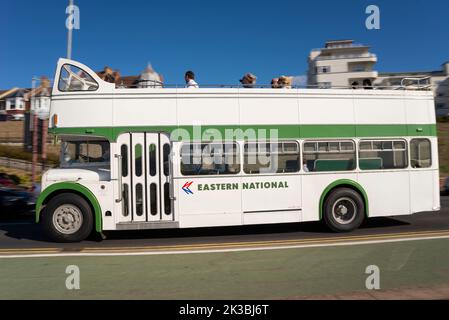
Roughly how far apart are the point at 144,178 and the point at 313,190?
3.74 metres

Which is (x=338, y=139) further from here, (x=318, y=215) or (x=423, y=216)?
(x=423, y=216)

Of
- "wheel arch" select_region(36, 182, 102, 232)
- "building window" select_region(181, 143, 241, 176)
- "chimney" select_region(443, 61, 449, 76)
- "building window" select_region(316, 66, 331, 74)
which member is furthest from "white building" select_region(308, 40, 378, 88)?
"wheel arch" select_region(36, 182, 102, 232)

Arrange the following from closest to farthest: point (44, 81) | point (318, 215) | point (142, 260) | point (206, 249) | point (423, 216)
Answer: point (142, 260) < point (206, 249) < point (318, 215) < point (423, 216) < point (44, 81)

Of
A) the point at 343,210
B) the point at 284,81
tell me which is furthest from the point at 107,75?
the point at 343,210

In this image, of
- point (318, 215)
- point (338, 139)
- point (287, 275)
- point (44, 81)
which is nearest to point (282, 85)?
point (338, 139)

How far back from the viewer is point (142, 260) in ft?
21.1

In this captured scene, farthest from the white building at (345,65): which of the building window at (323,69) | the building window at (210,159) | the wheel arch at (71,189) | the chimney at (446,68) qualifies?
the wheel arch at (71,189)

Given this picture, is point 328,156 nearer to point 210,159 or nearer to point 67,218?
point 210,159

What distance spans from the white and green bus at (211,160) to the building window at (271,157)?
0.02 m

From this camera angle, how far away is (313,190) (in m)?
8.24

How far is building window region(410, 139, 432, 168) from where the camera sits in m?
8.80

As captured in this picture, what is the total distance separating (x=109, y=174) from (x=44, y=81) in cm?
929

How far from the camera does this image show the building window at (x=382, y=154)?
854 centimetres
